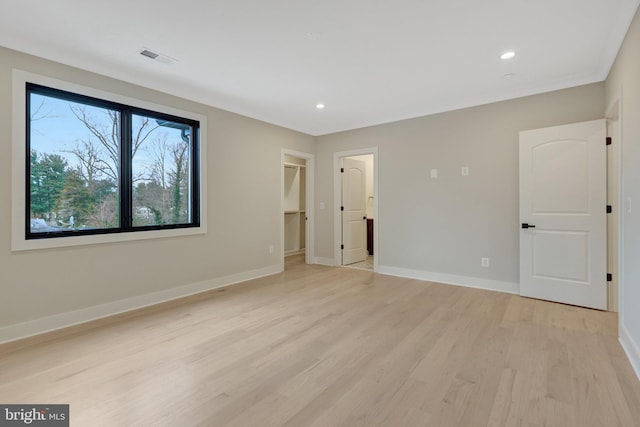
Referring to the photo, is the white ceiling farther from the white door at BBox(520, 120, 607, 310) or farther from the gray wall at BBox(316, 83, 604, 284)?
the white door at BBox(520, 120, 607, 310)

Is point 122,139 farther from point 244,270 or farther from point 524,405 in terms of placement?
point 524,405

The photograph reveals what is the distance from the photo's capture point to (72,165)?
117 inches

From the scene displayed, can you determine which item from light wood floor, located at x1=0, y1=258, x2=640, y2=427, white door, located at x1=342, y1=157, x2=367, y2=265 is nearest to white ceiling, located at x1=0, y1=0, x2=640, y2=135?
white door, located at x1=342, y1=157, x2=367, y2=265

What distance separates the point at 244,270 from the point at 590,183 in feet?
14.8

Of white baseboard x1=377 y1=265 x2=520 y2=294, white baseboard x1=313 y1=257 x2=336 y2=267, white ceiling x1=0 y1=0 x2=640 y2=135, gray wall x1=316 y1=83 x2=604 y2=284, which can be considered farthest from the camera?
white baseboard x1=313 y1=257 x2=336 y2=267

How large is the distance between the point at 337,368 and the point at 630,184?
260 cm

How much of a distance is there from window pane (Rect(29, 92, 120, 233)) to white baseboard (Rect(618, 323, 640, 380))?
4.63 metres

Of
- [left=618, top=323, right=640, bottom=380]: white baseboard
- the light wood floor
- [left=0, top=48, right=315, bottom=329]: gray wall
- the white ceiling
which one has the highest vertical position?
the white ceiling

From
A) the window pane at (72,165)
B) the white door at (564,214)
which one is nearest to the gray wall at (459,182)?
the white door at (564,214)

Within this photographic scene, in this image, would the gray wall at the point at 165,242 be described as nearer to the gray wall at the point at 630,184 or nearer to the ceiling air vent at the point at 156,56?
the ceiling air vent at the point at 156,56

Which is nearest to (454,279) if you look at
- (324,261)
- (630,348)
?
(630,348)

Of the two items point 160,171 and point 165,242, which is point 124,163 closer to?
point 160,171

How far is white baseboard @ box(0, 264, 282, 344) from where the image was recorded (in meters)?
2.63

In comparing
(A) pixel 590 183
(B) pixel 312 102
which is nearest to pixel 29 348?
(B) pixel 312 102
